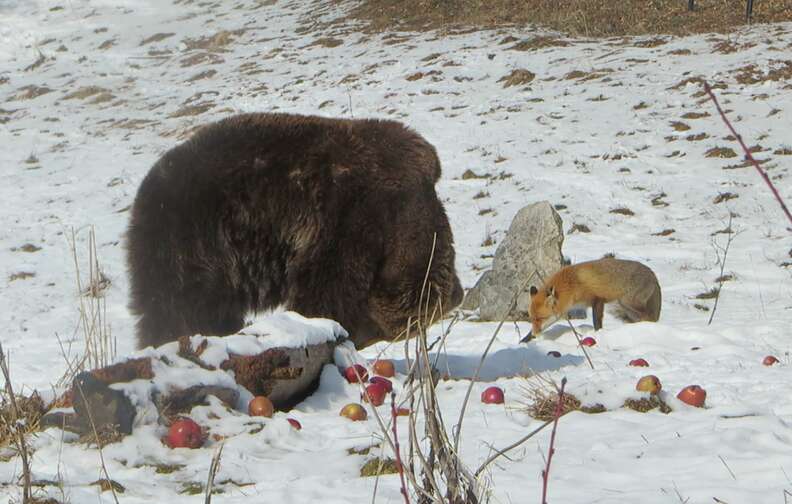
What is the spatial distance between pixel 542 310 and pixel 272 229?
2458 mm

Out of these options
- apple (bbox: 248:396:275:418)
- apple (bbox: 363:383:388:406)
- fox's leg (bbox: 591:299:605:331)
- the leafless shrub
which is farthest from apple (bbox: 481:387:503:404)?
fox's leg (bbox: 591:299:605:331)

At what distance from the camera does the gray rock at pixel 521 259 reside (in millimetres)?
7488

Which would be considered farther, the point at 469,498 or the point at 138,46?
the point at 138,46

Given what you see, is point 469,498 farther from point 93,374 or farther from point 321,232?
point 321,232

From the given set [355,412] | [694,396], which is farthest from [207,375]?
[694,396]

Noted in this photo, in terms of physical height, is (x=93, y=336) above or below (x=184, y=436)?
below

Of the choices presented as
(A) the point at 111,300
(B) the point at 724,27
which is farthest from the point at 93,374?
(B) the point at 724,27

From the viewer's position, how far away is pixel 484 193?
11.6m

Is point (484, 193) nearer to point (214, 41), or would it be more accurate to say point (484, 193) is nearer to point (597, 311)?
point (597, 311)

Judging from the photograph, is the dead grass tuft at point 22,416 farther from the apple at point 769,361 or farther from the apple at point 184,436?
the apple at point 769,361

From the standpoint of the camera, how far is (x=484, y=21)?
21.4 meters

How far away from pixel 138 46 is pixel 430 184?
20605 millimetres

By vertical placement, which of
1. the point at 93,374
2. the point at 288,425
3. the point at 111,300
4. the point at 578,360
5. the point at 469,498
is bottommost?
the point at 111,300

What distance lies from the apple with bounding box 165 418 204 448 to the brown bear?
1.57 metres
